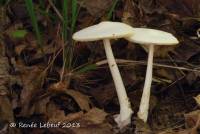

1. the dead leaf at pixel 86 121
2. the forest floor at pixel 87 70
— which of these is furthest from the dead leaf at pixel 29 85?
the dead leaf at pixel 86 121

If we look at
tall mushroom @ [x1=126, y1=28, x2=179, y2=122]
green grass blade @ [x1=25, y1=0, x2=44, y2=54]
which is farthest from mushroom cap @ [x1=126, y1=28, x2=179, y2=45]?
green grass blade @ [x1=25, y1=0, x2=44, y2=54]

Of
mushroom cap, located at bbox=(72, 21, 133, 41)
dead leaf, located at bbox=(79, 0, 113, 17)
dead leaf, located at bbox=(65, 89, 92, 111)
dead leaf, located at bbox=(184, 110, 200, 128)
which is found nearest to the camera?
mushroom cap, located at bbox=(72, 21, 133, 41)

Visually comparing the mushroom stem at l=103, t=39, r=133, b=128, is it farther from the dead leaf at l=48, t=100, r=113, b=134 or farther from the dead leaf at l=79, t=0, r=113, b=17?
the dead leaf at l=79, t=0, r=113, b=17

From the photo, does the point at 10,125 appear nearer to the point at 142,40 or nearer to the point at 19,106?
the point at 19,106

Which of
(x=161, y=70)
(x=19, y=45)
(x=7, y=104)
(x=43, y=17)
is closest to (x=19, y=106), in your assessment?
(x=7, y=104)

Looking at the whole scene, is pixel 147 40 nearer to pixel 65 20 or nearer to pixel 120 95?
pixel 120 95

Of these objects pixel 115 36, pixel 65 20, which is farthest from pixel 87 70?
pixel 115 36
